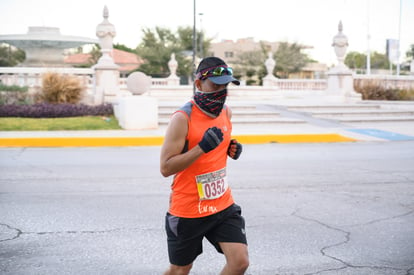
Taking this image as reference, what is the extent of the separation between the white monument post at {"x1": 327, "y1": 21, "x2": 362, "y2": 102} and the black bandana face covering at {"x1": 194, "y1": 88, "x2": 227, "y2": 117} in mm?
22678

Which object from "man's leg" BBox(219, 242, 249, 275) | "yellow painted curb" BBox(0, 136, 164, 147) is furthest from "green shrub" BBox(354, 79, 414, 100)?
"man's leg" BBox(219, 242, 249, 275)

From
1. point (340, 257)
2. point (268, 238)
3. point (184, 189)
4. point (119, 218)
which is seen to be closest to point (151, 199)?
point (119, 218)

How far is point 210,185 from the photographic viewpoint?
10.8 feet

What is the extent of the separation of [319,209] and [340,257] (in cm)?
178

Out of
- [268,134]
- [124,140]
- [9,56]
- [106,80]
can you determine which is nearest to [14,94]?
[106,80]

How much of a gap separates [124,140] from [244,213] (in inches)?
317

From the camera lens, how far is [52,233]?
540 cm

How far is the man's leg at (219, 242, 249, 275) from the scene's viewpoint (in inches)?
124

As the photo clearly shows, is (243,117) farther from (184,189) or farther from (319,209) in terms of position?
(184,189)

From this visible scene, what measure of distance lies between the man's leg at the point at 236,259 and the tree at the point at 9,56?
71308 millimetres

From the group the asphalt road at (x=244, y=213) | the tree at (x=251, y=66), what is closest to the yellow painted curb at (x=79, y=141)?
the asphalt road at (x=244, y=213)

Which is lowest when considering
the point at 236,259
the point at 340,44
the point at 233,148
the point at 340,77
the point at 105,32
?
the point at 236,259

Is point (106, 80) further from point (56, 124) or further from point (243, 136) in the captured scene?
point (243, 136)

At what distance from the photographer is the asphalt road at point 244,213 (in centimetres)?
457
